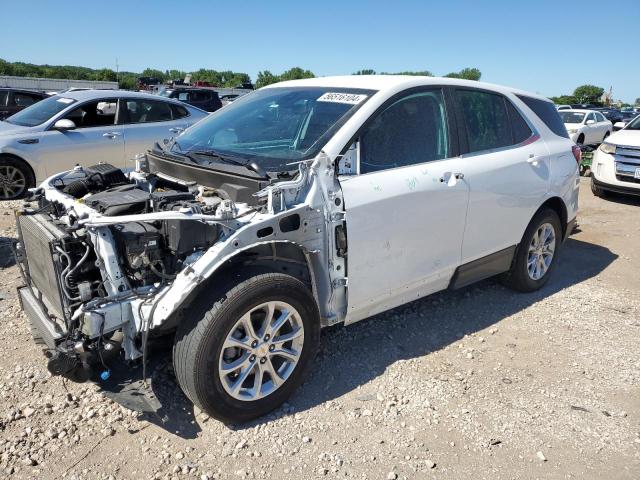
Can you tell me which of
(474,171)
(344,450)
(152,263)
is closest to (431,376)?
(344,450)

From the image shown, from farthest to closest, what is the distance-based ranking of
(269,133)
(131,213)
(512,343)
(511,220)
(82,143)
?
(82,143)
(511,220)
(512,343)
(269,133)
(131,213)

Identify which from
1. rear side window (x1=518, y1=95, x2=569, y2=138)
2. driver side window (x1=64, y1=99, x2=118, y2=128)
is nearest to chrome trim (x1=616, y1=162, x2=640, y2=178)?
rear side window (x1=518, y1=95, x2=569, y2=138)

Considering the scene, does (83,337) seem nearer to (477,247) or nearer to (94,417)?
(94,417)

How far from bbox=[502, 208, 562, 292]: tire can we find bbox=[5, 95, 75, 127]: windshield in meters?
6.68

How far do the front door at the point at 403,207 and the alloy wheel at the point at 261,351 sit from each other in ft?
1.50

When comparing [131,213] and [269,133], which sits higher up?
[269,133]

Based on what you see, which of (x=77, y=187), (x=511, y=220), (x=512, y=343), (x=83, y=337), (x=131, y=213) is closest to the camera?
(x=83, y=337)

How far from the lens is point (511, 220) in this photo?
4262 millimetres

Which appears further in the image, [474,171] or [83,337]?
[474,171]

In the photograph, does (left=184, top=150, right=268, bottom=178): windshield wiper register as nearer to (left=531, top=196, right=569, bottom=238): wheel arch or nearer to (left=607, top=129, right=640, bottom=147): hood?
(left=531, top=196, right=569, bottom=238): wheel arch

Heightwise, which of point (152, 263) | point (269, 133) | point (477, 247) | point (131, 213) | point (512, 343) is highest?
point (269, 133)

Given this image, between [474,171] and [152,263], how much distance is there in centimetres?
239

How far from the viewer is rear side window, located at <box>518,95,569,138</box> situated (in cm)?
466

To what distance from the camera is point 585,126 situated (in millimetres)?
17391
